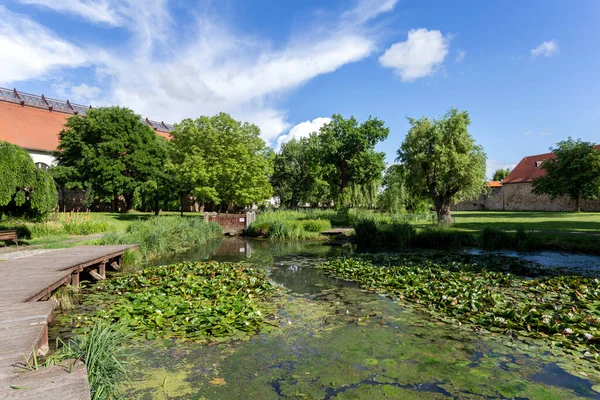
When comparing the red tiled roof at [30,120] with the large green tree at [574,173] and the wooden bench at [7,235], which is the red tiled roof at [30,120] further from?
the large green tree at [574,173]

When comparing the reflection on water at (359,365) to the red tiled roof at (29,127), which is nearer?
the reflection on water at (359,365)

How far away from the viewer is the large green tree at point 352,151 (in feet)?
103

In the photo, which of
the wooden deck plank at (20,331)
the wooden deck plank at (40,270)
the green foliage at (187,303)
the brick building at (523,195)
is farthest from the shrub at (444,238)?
the brick building at (523,195)

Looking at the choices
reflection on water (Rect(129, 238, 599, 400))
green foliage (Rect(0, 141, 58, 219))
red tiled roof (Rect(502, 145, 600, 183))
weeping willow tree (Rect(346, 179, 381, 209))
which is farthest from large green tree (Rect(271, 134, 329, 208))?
reflection on water (Rect(129, 238, 599, 400))

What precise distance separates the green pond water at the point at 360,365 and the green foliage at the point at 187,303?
1.35 feet

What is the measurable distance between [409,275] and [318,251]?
6978 millimetres

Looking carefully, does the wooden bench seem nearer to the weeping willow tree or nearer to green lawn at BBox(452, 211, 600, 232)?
green lawn at BBox(452, 211, 600, 232)

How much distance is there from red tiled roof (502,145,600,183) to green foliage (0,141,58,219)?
185ft

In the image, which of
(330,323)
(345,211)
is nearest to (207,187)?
(345,211)

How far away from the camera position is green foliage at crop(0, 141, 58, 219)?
11148 millimetres

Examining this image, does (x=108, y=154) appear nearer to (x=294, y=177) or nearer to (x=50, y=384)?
(x=294, y=177)

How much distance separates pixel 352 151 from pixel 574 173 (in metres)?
23.2

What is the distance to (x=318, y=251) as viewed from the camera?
15656 millimetres

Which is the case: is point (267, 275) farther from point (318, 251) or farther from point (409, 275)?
point (318, 251)
